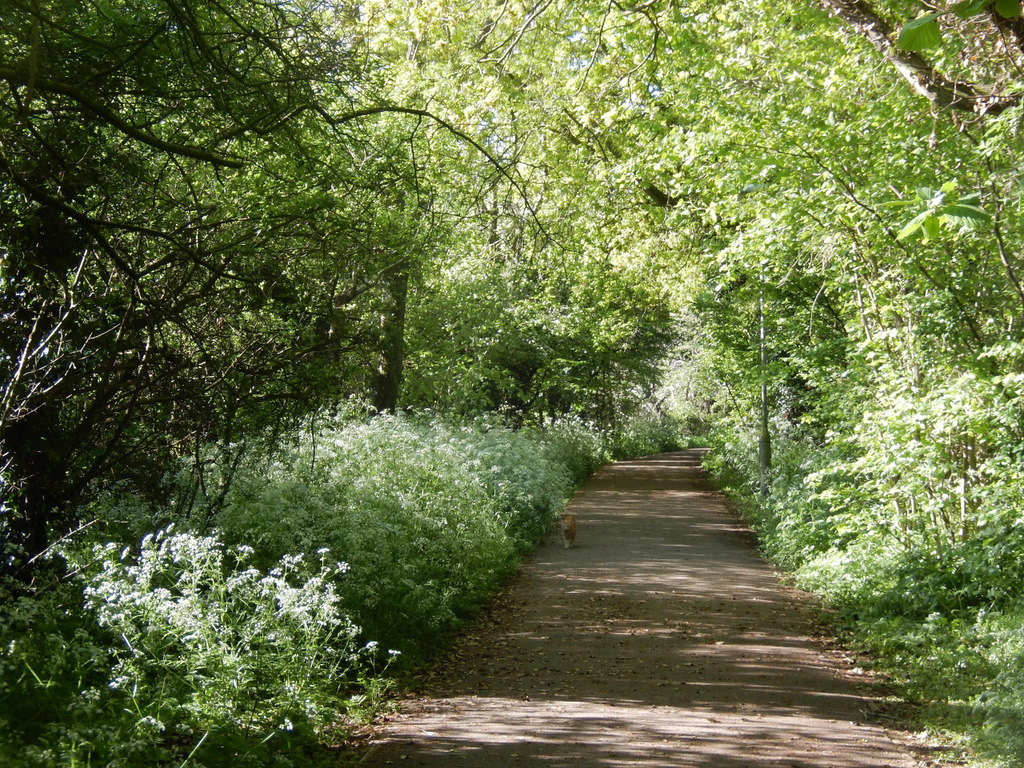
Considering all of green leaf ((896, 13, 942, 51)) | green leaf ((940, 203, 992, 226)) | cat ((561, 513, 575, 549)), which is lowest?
cat ((561, 513, 575, 549))

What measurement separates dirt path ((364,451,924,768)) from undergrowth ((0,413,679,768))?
63cm

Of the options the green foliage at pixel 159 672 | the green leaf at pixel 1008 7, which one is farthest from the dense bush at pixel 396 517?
the green leaf at pixel 1008 7

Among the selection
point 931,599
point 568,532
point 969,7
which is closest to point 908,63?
point 931,599

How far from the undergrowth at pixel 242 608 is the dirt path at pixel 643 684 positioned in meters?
0.63

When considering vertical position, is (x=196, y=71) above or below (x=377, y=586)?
above

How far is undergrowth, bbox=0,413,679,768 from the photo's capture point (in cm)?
469

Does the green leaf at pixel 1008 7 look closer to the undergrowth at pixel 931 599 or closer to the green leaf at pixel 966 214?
the green leaf at pixel 966 214

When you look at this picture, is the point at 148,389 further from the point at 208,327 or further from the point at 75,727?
the point at 75,727

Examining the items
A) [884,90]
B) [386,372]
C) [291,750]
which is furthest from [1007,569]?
[386,372]

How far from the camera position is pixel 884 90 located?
1054cm

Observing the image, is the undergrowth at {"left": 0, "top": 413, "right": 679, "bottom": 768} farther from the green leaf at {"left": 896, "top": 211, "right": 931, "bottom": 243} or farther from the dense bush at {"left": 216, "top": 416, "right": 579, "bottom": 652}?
the green leaf at {"left": 896, "top": 211, "right": 931, "bottom": 243}

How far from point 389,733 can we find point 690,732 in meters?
2.11

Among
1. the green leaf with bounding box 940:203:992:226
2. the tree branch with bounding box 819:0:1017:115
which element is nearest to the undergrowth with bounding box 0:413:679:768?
the green leaf with bounding box 940:203:992:226

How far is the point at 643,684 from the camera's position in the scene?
7.66m
